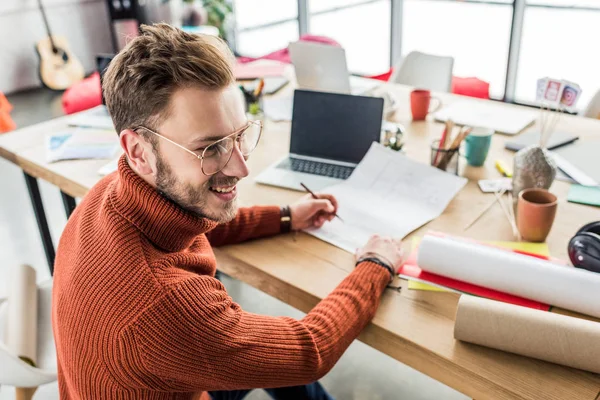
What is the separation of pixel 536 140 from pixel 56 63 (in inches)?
201

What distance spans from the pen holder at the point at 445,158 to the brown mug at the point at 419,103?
441 millimetres

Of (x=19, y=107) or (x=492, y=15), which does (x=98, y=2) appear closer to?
(x=19, y=107)

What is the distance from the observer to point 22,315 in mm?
1481

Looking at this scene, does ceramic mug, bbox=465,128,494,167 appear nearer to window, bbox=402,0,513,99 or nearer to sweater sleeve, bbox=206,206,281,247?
sweater sleeve, bbox=206,206,281,247

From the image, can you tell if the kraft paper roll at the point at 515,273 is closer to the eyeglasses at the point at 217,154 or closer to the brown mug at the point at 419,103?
the eyeglasses at the point at 217,154

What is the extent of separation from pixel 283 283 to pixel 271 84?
1493mm

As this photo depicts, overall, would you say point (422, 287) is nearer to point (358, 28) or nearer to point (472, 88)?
point (472, 88)

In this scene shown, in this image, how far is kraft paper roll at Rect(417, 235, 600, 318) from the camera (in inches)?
40.6

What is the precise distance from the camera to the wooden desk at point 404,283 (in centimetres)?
95

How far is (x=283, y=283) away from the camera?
124cm

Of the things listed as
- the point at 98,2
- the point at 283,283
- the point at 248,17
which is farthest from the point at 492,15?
the point at 283,283

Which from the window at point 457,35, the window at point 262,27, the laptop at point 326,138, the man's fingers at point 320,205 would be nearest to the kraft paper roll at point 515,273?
the man's fingers at point 320,205

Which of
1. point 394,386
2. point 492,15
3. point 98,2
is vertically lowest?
point 394,386

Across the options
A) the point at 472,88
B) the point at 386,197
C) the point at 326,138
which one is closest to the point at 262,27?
the point at 472,88
